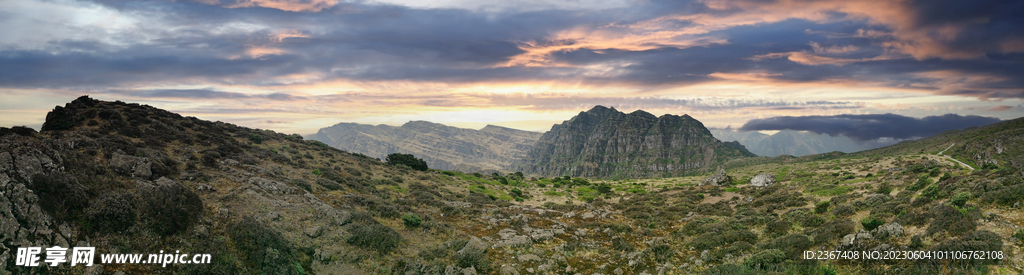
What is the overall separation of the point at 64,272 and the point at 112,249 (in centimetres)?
136

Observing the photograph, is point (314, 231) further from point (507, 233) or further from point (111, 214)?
point (507, 233)

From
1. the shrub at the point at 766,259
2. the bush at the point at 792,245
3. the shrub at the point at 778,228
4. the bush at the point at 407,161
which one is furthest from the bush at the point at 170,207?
the bush at the point at 407,161

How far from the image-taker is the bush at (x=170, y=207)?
13945 millimetres

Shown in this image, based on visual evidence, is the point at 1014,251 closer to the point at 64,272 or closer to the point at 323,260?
the point at 323,260

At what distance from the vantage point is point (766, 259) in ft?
50.0

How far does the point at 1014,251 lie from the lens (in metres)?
11.3

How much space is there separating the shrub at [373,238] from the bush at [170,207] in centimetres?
673

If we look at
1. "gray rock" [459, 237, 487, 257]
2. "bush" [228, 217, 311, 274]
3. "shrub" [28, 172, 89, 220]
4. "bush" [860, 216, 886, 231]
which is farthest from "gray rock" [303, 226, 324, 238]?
"bush" [860, 216, 886, 231]

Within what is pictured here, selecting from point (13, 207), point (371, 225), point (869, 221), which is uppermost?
point (13, 207)

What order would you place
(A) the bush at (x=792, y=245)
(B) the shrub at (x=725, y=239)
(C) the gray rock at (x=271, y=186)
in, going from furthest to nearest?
1. (C) the gray rock at (x=271, y=186)
2. (B) the shrub at (x=725, y=239)
3. (A) the bush at (x=792, y=245)

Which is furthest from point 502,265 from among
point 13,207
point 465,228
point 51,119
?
point 51,119

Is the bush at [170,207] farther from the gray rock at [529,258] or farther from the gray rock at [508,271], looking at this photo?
the gray rock at [529,258]

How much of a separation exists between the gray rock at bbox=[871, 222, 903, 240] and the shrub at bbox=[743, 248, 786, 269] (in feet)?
13.3

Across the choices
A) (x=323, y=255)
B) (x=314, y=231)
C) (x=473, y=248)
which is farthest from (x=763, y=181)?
(x=314, y=231)
